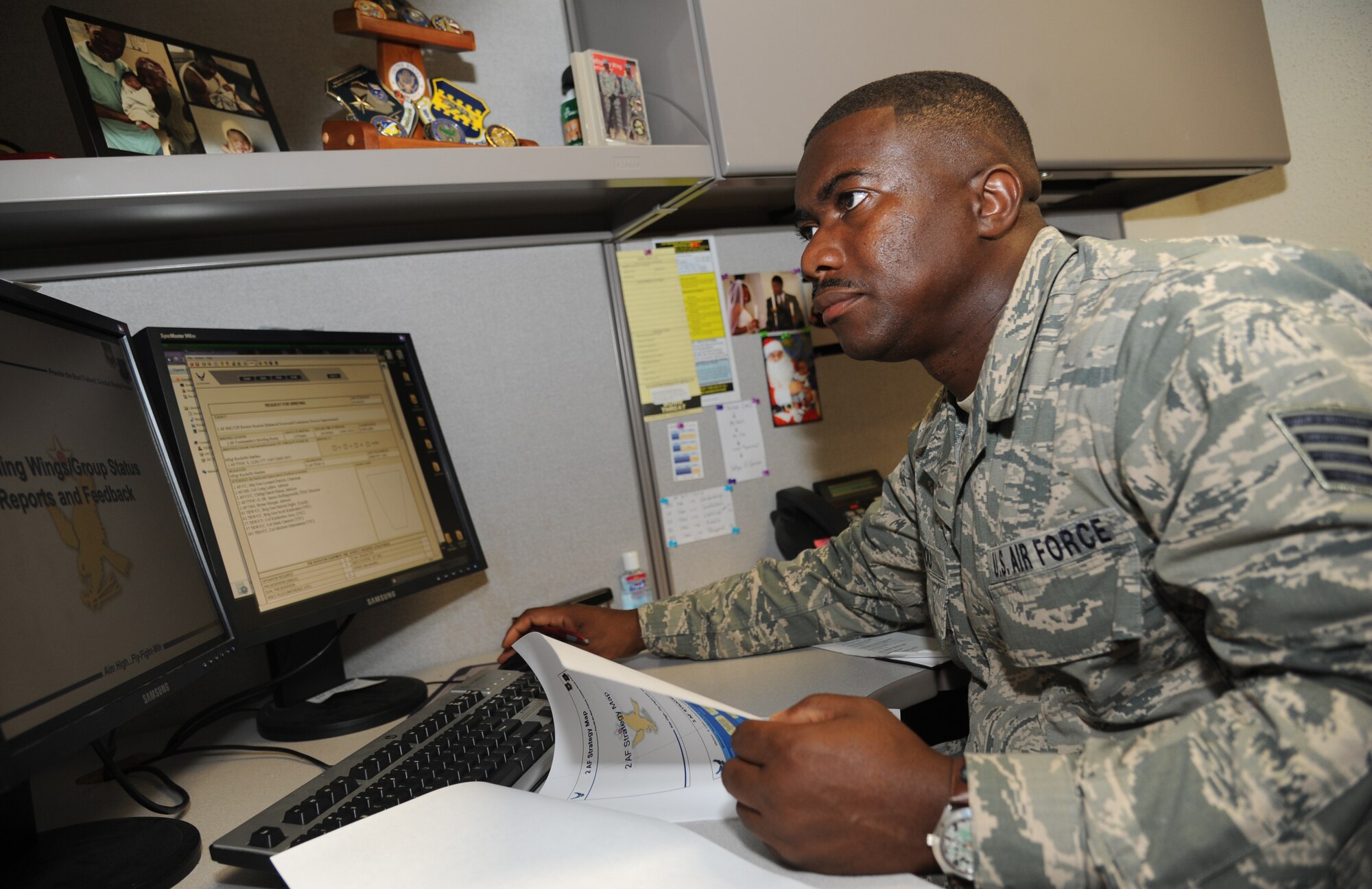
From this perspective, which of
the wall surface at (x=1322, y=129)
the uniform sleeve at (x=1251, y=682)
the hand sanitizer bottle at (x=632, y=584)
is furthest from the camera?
the wall surface at (x=1322, y=129)

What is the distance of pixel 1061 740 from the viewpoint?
77 centimetres

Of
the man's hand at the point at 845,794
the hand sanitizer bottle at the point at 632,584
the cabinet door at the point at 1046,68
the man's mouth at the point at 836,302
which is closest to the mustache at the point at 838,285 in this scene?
the man's mouth at the point at 836,302

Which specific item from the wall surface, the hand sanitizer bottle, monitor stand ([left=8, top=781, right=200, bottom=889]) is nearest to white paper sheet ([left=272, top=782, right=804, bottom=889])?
monitor stand ([left=8, top=781, right=200, bottom=889])

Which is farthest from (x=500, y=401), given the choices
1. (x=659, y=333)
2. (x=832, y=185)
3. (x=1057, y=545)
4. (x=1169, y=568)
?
(x=1169, y=568)

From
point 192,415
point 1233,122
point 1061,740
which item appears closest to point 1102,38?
point 1233,122

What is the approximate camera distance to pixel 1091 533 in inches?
27.2

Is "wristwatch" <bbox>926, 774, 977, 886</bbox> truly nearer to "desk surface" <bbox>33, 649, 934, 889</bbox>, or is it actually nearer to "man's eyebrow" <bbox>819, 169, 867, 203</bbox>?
"desk surface" <bbox>33, 649, 934, 889</bbox>

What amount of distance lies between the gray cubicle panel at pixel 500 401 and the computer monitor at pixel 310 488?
8 centimetres

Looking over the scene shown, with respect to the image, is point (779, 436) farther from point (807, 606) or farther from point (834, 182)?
point (834, 182)

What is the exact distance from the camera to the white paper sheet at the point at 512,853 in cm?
52

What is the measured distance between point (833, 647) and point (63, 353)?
33.5 inches

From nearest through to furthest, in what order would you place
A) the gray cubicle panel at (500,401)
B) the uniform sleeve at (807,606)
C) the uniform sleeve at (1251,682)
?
the uniform sleeve at (1251,682)
the uniform sleeve at (807,606)
the gray cubicle panel at (500,401)

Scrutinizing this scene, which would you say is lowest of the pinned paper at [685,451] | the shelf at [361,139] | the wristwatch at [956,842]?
the wristwatch at [956,842]

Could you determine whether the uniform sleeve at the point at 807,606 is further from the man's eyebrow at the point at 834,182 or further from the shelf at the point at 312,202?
the shelf at the point at 312,202
